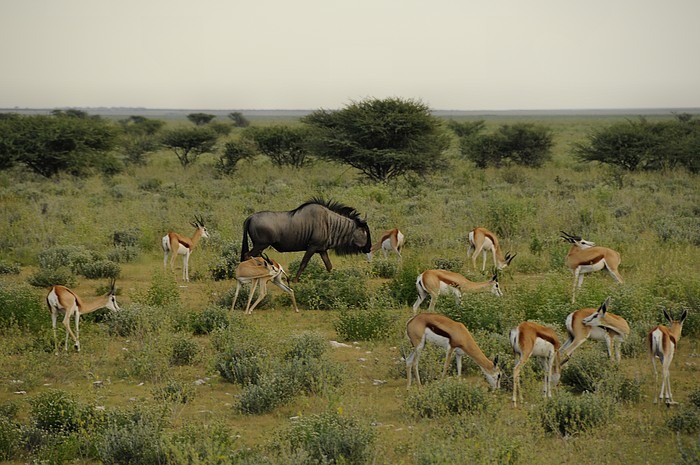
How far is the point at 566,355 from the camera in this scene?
29.3 ft

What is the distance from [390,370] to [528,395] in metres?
1.86

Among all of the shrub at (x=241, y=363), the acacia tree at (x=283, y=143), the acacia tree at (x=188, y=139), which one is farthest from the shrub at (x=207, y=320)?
the acacia tree at (x=188, y=139)

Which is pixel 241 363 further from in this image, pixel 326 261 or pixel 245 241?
pixel 326 261

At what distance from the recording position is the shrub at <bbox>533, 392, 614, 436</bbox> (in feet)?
24.8

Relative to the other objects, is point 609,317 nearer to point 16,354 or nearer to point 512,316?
→ point 512,316

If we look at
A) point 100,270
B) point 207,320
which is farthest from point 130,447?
point 100,270

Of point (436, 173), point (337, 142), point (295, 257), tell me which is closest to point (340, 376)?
point (295, 257)

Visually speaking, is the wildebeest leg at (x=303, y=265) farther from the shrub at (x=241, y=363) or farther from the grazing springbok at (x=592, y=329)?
the grazing springbok at (x=592, y=329)

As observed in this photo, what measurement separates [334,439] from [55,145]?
1167 inches

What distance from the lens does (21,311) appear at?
11.5 meters

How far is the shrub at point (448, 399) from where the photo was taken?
788 cm

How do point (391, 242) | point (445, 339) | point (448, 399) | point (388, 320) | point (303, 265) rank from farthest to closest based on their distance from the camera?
point (391, 242) → point (303, 265) → point (388, 320) → point (445, 339) → point (448, 399)

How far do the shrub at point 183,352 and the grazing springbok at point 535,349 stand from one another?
4.26 meters

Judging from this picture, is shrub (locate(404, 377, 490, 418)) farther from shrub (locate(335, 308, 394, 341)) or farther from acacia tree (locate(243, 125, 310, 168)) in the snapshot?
acacia tree (locate(243, 125, 310, 168))
